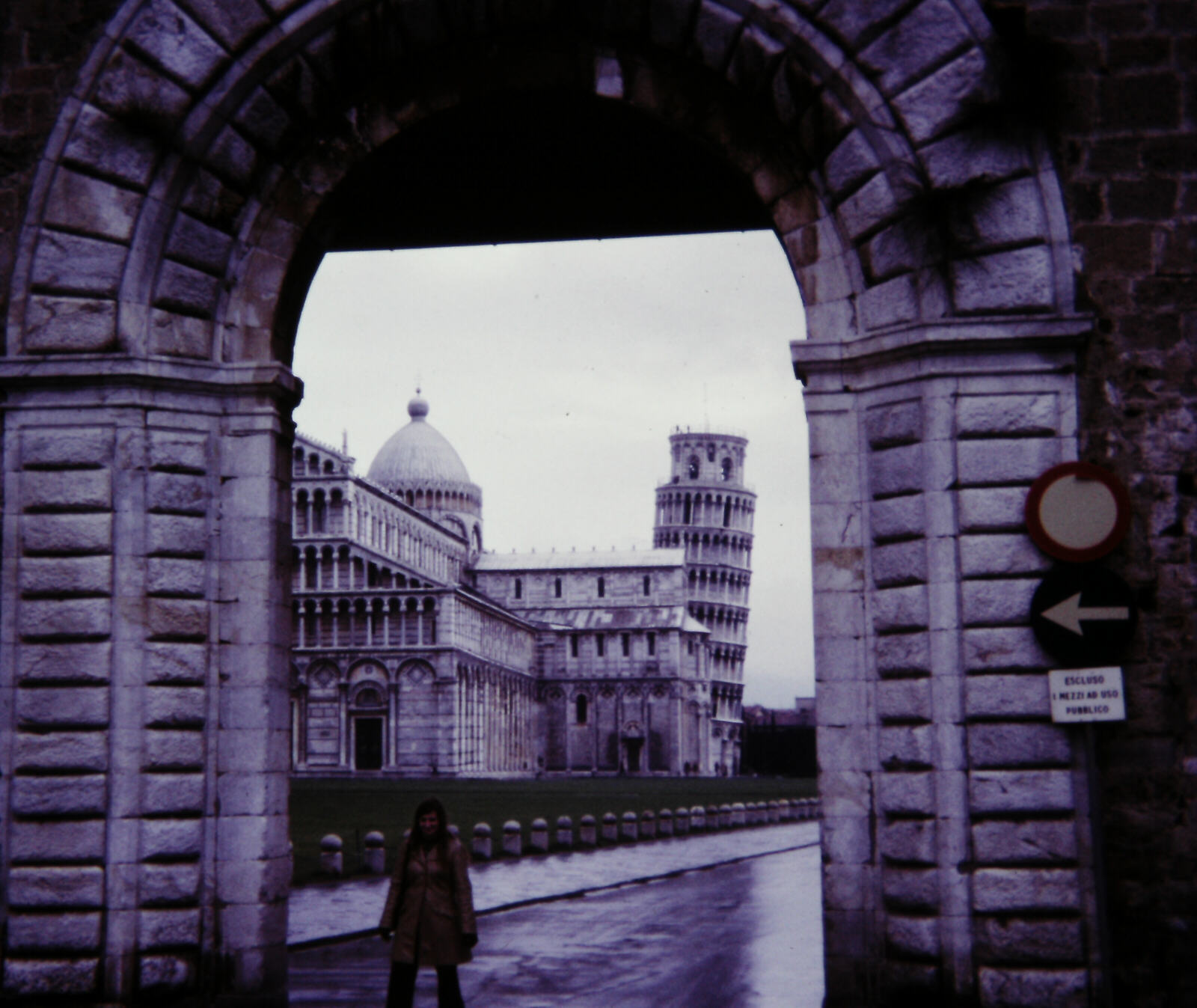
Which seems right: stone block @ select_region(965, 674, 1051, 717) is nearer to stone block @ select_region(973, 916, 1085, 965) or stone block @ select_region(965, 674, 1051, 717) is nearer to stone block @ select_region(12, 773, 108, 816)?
stone block @ select_region(973, 916, 1085, 965)

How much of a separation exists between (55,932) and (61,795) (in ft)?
2.61

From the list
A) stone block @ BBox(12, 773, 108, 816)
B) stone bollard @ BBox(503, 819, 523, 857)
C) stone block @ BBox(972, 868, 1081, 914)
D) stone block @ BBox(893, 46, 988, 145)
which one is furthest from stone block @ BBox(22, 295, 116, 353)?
stone bollard @ BBox(503, 819, 523, 857)

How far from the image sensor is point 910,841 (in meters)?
9.11

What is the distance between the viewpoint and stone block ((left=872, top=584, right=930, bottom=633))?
927 centimetres

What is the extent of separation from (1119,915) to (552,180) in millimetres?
7839

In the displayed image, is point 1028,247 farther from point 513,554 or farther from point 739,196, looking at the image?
point 513,554

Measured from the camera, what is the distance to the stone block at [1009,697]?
8922 mm

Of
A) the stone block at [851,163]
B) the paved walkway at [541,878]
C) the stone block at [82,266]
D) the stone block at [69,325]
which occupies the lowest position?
the paved walkway at [541,878]

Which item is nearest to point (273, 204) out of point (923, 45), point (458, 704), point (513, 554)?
point (923, 45)

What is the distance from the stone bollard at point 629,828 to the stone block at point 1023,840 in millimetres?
21220

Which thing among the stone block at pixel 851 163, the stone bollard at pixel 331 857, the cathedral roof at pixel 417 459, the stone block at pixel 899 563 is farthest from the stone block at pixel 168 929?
the cathedral roof at pixel 417 459

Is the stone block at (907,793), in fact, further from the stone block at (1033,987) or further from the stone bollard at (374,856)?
the stone bollard at (374,856)

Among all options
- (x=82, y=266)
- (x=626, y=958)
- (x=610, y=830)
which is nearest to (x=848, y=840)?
(x=626, y=958)

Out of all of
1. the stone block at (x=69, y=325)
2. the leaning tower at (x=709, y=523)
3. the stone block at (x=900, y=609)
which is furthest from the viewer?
the leaning tower at (x=709, y=523)
